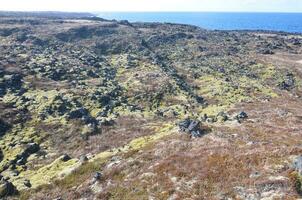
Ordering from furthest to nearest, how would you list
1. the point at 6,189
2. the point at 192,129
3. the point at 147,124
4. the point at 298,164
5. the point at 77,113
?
the point at 77,113 → the point at 147,124 → the point at 192,129 → the point at 6,189 → the point at 298,164

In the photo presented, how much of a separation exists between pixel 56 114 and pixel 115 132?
1541 centimetres

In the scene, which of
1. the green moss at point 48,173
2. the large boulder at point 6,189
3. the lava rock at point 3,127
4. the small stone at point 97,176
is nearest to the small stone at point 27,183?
the green moss at point 48,173

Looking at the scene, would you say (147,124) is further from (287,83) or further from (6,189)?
(287,83)

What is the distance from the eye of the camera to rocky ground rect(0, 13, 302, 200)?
33.2m

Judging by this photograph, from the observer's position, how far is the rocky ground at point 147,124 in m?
33.2

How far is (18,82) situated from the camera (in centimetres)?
8981

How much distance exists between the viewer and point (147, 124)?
2413 inches

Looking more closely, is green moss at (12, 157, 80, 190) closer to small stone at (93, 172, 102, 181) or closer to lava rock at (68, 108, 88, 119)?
small stone at (93, 172, 102, 181)

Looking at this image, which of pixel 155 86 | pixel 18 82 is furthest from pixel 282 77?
pixel 18 82

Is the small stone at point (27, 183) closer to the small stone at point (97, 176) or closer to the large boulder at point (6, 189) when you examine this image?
the large boulder at point (6, 189)

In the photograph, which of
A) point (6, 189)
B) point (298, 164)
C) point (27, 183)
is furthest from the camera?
point (27, 183)

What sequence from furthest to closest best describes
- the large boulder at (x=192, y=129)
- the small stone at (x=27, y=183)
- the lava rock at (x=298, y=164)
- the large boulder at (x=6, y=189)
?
the large boulder at (x=192, y=129) → the small stone at (x=27, y=183) → the large boulder at (x=6, y=189) → the lava rock at (x=298, y=164)

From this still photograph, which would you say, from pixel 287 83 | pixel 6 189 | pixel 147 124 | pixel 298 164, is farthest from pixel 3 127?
pixel 287 83

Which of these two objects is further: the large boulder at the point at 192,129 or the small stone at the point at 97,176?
the large boulder at the point at 192,129
